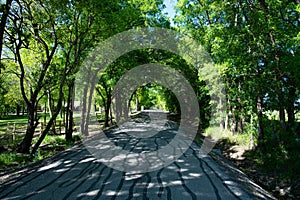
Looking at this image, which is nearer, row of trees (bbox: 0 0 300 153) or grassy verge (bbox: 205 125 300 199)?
grassy verge (bbox: 205 125 300 199)

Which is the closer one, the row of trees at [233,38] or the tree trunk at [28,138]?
the row of trees at [233,38]

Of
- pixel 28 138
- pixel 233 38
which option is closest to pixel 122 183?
pixel 28 138

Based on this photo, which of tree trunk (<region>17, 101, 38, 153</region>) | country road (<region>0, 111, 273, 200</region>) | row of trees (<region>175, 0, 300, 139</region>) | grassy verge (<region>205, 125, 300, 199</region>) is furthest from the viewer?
tree trunk (<region>17, 101, 38, 153</region>)

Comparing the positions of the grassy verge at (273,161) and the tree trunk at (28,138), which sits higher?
the tree trunk at (28,138)

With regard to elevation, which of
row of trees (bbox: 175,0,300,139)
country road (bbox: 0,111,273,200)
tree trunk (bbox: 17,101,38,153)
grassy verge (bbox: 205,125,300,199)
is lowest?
grassy verge (bbox: 205,125,300,199)

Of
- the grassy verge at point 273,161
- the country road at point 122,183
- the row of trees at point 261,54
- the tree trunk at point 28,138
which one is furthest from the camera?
the tree trunk at point 28,138

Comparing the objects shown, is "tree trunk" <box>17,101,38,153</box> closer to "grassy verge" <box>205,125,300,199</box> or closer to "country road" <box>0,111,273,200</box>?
"country road" <box>0,111,273,200</box>

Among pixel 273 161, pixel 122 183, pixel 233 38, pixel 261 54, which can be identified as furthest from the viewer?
pixel 233 38

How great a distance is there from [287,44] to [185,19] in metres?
8.26

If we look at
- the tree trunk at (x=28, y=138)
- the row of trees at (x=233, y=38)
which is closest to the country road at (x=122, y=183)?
the tree trunk at (x=28, y=138)

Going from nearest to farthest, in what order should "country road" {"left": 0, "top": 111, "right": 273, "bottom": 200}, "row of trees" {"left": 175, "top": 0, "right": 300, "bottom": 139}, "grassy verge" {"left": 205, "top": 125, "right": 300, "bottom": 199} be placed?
1. "country road" {"left": 0, "top": 111, "right": 273, "bottom": 200}
2. "grassy verge" {"left": 205, "top": 125, "right": 300, "bottom": 199}
3. "row of trees" {"left": 175, "top": 0, "right": 300, "bottom": 139}

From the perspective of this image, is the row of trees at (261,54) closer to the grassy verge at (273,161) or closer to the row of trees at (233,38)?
the row of trees at (233,38)

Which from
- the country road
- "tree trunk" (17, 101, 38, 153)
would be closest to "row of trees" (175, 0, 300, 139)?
the country road

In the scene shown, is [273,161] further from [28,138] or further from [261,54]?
[28,138]
